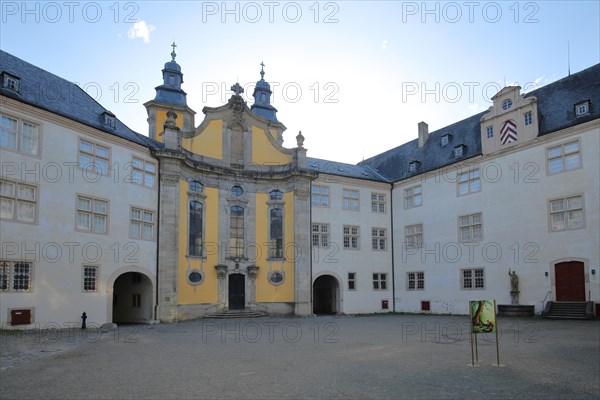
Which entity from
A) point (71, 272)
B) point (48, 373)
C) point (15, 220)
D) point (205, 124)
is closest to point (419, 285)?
point (205, 124)

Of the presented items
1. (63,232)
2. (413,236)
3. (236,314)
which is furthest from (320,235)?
(63,232)

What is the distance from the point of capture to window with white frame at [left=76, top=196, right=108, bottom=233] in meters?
23.4

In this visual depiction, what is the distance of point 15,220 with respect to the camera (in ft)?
67.1

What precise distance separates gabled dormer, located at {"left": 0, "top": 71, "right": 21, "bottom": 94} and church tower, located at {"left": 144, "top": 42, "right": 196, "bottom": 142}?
11.9 meters

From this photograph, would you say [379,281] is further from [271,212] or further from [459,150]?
[459,150]

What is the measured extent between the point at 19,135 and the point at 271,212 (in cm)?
1620

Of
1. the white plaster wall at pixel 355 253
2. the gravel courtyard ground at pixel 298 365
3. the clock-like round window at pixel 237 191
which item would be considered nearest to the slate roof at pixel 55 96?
the clock-like round window at pixel 237 191

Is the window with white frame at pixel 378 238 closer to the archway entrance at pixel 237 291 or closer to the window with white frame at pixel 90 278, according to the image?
the archway entrance at pixel 237 291

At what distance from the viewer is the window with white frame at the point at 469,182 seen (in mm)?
31339

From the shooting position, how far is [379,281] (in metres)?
36.5

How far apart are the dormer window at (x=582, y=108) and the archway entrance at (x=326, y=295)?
57.5ft

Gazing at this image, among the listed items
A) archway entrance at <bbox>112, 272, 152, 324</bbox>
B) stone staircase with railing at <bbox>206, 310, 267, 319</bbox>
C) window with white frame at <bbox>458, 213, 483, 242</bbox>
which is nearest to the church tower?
archway entrance at <bbox>112, 272, 152, 324</bbox>

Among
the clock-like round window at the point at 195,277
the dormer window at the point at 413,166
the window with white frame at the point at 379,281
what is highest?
the dormer window at the point at 413,166

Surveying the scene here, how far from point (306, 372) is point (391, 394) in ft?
8.64
